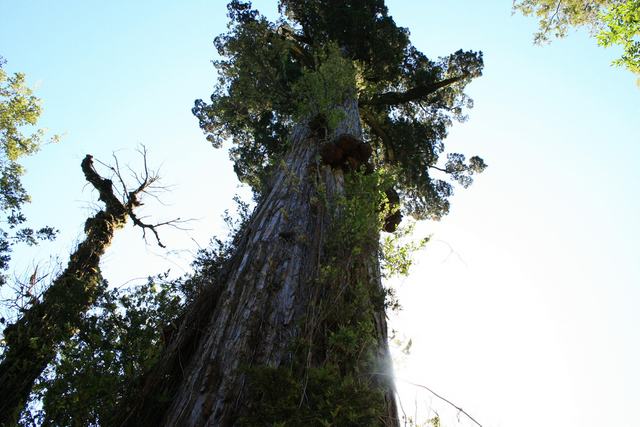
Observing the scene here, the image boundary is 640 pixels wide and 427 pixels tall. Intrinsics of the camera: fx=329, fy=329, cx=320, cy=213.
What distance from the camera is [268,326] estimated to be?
7.27ft

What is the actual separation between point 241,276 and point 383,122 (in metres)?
8.09

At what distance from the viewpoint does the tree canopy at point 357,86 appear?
22.3ft

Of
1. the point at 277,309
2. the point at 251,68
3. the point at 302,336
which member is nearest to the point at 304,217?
the point at 277,309

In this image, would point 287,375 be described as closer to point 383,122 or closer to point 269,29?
point 269,29

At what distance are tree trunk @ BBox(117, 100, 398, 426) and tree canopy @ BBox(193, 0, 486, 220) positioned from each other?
3.77 metres

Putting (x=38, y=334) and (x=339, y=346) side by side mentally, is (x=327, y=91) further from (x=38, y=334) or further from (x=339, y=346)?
(x=38, y=334)

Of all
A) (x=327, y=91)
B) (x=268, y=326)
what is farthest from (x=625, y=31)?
(x=268, y=326)

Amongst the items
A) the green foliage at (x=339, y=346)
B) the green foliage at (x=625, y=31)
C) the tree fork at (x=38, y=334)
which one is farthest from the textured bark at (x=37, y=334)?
the green foliage at (x=625, y=31)

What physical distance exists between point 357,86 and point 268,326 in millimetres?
5785

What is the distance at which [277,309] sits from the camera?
2336 mm

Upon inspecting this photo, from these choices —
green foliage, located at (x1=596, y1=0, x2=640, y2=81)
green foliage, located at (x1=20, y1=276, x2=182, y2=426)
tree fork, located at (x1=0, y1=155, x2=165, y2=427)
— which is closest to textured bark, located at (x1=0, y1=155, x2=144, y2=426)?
tree fork, located at (x1=0, y1=155, x2=165, y2=427)

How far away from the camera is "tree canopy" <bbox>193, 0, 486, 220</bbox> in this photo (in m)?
6.80

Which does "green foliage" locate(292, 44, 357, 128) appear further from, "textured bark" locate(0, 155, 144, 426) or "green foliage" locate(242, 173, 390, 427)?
"textured bark" locate(0, 155, 144, 426)

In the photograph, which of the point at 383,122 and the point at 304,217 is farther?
the point at 383,122
